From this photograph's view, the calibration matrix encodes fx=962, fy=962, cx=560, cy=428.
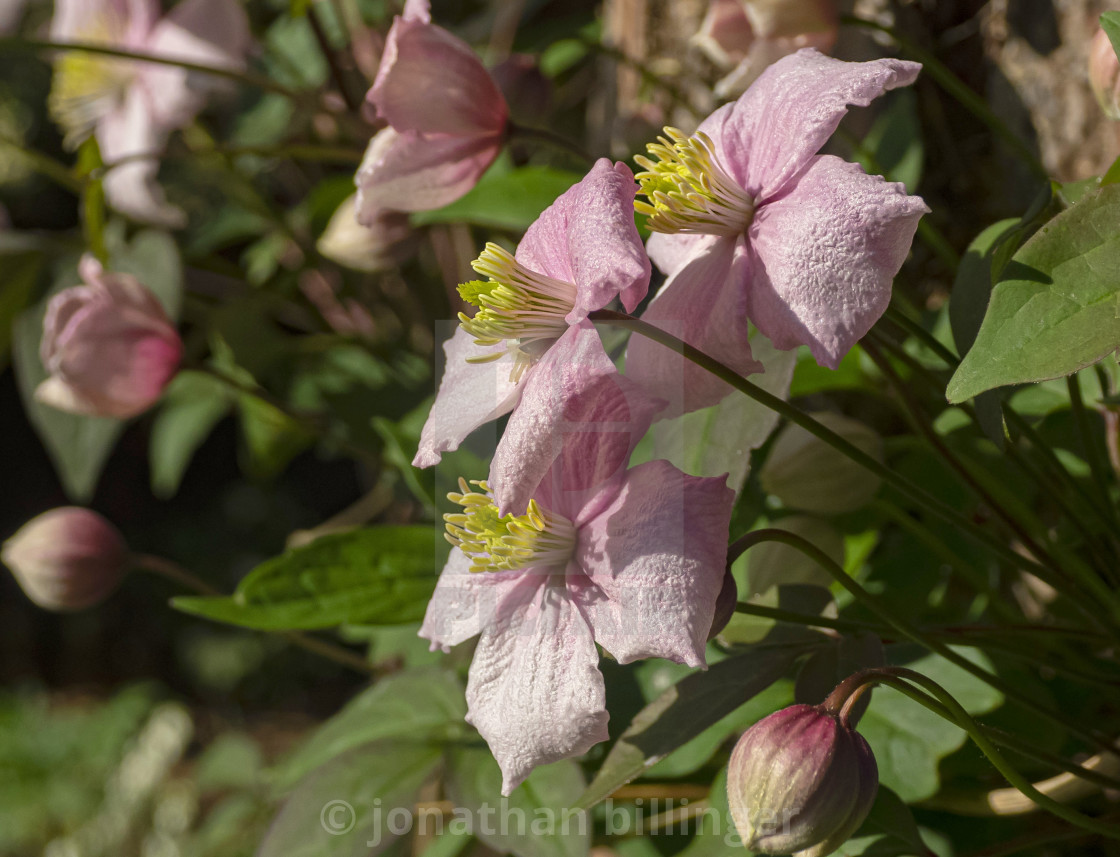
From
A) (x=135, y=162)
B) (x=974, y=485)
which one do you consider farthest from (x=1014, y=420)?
(x=135, y=162)

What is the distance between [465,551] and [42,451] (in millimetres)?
Result: 2319

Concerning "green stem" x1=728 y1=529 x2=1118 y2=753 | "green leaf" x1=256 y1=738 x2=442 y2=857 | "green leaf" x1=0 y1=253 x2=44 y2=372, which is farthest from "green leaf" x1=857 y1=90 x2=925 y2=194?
"green leaf" x1=0 y1=253 x2=44 y2=372

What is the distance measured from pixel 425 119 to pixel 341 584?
0.21 m

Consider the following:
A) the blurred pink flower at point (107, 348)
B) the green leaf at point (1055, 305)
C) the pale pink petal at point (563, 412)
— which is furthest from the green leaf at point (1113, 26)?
the blurred pink flower at point (107, 348)

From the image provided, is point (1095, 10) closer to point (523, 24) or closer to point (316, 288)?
point (523, 24)

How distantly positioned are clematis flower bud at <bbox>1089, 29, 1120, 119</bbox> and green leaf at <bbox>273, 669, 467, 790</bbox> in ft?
1.24

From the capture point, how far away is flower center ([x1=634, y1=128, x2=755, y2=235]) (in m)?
0.30

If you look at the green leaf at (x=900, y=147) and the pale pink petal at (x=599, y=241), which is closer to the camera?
the pale pink petal at (x=599, y=241)

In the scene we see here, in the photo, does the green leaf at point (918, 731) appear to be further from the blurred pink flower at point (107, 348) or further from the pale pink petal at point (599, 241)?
the blurred pink flower at point (107, 348)

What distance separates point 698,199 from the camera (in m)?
0.30

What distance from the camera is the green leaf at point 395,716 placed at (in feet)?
1.53

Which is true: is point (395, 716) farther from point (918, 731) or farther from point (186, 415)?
point (186, 415)

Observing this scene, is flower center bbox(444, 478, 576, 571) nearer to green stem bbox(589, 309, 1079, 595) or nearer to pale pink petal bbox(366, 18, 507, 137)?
green stem bbox(589, 309, 1079, 595)

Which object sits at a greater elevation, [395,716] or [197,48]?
[197,48]
